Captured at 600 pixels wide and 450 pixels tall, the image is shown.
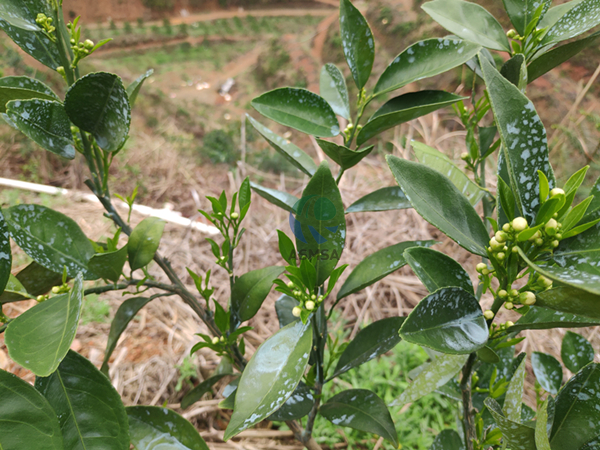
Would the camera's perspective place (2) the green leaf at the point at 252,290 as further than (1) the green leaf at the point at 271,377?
Yes

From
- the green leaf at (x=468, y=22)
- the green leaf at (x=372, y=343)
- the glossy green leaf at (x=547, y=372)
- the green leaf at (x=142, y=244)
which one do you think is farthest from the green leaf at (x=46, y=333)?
the glossy green leaf at (x=547, y=372)

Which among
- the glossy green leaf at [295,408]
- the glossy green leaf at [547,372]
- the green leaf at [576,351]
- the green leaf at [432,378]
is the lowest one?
the glossy green leaf at [547,372]

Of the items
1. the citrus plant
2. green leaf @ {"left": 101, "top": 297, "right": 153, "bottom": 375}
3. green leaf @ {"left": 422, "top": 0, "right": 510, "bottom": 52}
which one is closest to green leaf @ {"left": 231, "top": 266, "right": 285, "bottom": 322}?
the citrus plant

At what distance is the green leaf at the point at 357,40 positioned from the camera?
0.39 metres

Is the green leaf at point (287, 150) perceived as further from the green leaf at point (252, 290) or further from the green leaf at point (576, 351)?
the green leaf at point (576, 351)

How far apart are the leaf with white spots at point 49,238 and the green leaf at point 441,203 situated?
13.2 inches

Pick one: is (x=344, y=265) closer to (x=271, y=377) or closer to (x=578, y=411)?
(x=271, y=377)

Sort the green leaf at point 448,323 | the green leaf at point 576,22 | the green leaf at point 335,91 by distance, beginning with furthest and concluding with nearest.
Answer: the green leaf at point 335,91 → the green leaf at point 576,22 → the green leaf at point 448,323

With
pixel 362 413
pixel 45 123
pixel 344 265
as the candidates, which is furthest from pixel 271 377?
pixel 45 123

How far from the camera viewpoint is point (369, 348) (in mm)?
442

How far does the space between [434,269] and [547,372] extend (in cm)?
39

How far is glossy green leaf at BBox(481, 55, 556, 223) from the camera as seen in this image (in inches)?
10.0

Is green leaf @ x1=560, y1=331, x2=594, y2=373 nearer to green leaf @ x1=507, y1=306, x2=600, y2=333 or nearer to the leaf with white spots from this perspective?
green leaf @ x1=507, y1=306, x2=600, y2=333

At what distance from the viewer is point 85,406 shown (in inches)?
12.4
